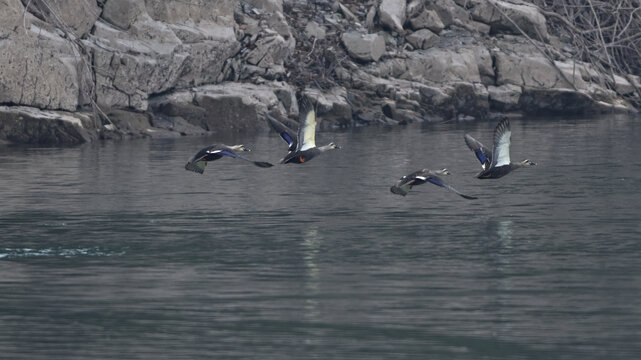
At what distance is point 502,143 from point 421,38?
1027 inches

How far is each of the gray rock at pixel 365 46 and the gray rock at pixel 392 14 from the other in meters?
1.08

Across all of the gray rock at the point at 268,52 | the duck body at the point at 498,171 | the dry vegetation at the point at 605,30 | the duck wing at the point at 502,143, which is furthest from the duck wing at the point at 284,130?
the gray rock at the point at 268,52

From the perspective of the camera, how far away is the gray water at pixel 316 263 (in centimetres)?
1041

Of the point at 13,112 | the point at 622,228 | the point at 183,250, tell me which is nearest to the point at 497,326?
the point at 183,250

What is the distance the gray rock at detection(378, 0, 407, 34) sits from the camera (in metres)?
43.4

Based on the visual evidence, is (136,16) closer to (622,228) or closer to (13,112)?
(13,112)

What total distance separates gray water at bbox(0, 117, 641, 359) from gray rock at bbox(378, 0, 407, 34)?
17.6 meters

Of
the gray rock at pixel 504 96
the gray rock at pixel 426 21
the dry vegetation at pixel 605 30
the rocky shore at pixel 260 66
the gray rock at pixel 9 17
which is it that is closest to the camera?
the dry vegetation at pixel 605 30

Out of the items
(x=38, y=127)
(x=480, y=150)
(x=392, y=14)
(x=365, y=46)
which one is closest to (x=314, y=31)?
(x=365, y=46)

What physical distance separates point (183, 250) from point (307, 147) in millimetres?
4532

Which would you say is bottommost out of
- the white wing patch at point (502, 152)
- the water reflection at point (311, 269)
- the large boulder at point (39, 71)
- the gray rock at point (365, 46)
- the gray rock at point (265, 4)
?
the water reflection at point (311, 269)

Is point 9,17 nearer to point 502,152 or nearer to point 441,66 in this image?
point 441,66

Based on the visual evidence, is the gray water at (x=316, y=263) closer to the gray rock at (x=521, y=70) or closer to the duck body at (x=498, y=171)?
the duck body at (x=498, y=171)

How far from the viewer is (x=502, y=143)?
18250 millimetres
